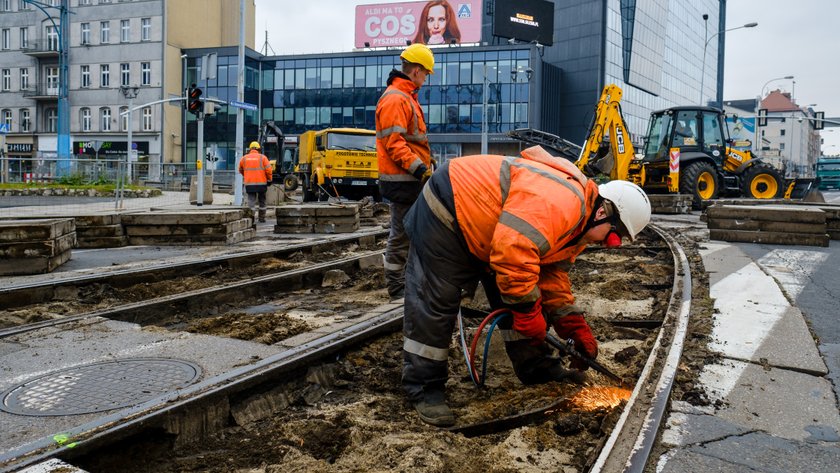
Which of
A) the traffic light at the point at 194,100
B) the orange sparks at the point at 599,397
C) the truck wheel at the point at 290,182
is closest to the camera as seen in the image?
the orange sparks at the point at 599,397

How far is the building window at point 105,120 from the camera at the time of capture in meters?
53.4

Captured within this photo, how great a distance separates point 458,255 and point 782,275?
5.86 meters

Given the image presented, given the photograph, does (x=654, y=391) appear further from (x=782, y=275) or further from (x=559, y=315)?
(x=782, y=275)

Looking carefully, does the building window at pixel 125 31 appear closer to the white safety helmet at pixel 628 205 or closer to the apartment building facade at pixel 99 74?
the apartment building facade at pixel 99 74

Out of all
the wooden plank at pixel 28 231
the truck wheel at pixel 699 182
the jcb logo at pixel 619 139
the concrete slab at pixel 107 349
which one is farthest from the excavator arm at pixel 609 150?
the concrete slab at pixel 107 349

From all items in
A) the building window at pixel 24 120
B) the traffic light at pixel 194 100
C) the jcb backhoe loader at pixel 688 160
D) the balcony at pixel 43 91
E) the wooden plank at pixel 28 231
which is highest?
the balcony at pixel 43 91

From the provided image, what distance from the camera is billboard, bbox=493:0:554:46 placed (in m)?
55.2

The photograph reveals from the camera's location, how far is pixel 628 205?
358 centimetres

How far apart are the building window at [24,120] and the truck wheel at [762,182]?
55.1m

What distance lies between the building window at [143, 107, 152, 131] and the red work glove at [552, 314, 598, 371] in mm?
54517

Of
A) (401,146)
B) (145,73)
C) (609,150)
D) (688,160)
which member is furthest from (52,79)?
(401,146)

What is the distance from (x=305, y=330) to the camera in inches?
199

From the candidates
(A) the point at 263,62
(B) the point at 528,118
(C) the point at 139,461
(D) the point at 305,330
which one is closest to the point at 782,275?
(D) the point at 305,330

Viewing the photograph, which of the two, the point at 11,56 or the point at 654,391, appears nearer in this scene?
the point at 654,391
